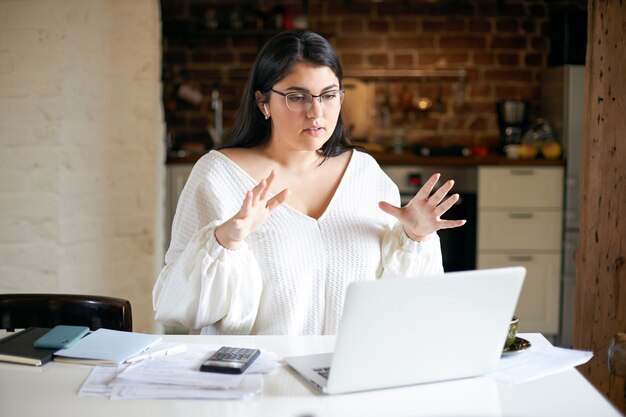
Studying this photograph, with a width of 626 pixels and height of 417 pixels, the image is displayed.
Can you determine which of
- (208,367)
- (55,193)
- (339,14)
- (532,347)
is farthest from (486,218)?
(208,367)

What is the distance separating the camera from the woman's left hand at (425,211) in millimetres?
1751

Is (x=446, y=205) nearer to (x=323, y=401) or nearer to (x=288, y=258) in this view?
(x=288, y=258)

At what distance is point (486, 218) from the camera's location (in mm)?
4375

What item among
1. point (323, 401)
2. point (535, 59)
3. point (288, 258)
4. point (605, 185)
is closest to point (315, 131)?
point (288, 258)

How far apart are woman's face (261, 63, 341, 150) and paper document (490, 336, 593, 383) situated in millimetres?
743

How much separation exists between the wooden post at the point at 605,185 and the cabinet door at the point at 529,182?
5.26 ft

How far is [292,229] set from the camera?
195cm

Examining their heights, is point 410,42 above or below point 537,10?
below

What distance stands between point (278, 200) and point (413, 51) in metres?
3.50

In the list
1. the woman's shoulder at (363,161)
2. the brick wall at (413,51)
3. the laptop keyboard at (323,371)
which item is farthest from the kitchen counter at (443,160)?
the laptop keyboard at (323,371)

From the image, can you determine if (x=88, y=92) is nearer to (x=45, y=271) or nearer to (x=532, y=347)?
(x=45, y=271)

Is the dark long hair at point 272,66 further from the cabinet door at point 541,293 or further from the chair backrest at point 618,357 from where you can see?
the cabinet door at point 541,293

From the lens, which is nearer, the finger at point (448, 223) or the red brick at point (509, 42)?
the finger at point (448, 223)

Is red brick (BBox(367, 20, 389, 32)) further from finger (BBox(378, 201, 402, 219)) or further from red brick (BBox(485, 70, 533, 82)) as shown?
finger (BBox(378, 201, 402, 219))
